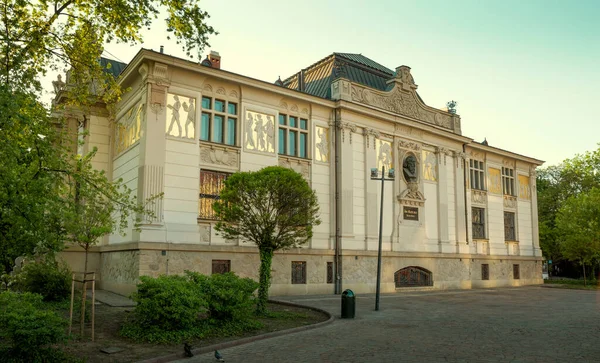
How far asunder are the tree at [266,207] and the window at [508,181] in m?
26.6

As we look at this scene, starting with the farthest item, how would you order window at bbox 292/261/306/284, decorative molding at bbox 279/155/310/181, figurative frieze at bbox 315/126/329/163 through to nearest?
figurative frieze at bbox 315/126/329/163 → decorative molding at bbox 279/155/310/181 → window at bbox 292/261/306/284

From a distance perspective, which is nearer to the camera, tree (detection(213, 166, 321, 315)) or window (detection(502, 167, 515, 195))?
tree (detection(213, 166, 321, 315))

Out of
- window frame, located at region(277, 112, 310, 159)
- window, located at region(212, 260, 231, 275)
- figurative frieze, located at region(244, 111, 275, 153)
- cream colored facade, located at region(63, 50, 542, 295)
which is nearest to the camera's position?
cream colored facade, located at region(63, 50, 542, 295)

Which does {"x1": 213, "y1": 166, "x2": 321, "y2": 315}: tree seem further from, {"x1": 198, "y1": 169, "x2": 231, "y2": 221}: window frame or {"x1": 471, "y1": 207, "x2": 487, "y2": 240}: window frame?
{"x1": 471, "y1": 207, "x2": 487, "y2": 240}: window frame

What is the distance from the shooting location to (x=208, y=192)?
2278 centimetres

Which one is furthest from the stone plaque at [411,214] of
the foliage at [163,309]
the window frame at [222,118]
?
the foliage at [163,309]

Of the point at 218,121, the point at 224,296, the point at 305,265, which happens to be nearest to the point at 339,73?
the point at 218,121

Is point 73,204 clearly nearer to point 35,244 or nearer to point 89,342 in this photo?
point 35,244

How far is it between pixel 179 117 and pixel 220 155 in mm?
2537

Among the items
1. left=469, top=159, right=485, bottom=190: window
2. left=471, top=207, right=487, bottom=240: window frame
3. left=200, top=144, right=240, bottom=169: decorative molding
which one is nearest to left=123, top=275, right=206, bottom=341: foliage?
left=200, top=144, right=240, bottom=169: decorative molding

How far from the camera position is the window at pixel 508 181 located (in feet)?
127

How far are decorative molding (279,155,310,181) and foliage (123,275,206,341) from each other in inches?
547

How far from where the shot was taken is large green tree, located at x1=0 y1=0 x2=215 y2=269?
935 centimetres

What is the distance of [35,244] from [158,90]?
1273 centimetres
